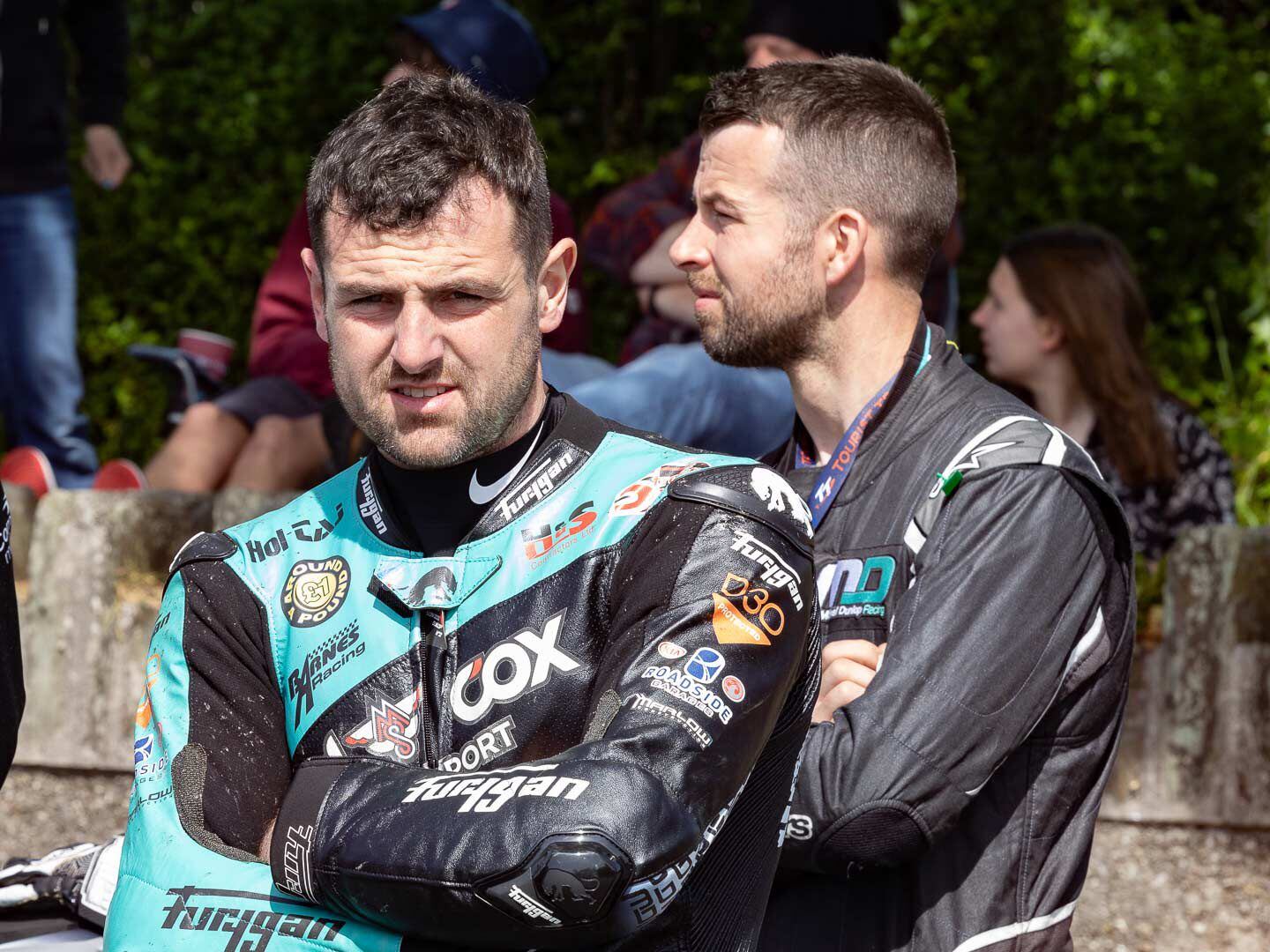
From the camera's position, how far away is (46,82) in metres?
6.64

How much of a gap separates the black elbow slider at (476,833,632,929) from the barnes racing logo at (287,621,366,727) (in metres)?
0.50

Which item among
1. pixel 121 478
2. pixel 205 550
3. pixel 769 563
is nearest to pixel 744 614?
pixel 769 563

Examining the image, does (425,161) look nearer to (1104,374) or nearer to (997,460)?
(997,460)

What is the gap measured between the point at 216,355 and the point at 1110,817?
3.92 metres

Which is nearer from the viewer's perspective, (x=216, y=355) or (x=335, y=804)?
(x=335, y=804)

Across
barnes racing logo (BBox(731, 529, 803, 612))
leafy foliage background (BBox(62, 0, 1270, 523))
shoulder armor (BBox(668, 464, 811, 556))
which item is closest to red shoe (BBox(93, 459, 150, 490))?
leafy foliage background (BBox(62, 0, 1270, 523))

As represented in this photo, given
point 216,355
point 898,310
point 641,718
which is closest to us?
point 641,718

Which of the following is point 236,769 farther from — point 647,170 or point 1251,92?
point 1251,92

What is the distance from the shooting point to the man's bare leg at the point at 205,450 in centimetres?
615

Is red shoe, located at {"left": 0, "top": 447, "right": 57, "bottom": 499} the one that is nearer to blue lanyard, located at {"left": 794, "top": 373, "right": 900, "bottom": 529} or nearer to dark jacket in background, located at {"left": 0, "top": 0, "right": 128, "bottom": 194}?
dark jacket in background, located at {"left": 0, "top": 0, "right": 128, "bottom": 194}

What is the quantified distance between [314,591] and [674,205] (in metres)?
3.56

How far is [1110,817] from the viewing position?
4965 mm

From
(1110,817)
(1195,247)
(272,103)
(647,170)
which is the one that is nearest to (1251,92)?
(1195,247)

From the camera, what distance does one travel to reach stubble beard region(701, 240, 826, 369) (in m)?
3.26
